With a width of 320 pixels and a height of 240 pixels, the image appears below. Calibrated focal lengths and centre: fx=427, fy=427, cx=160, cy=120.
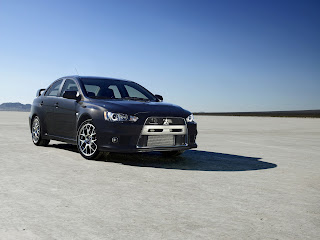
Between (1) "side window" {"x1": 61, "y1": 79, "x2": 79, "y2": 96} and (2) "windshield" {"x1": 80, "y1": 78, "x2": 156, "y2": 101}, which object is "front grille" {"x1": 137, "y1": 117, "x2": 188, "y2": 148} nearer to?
(2) "windshield" {"x1": 80, "y1": 78, "x2": 156, "y2": 101}

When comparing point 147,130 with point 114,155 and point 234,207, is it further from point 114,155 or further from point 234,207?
point 234,207

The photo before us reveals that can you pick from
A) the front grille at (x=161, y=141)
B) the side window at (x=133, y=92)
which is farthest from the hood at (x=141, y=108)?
the side window at (x=133, y=92)

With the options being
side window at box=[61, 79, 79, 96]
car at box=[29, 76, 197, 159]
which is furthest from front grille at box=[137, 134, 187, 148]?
side window at box=[61, 79, 79, 96]

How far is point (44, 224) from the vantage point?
385 centimetres

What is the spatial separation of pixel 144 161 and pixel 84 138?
1.25m

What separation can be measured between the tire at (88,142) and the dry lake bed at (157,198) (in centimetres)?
21

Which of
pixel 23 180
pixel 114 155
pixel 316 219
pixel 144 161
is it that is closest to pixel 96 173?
pixel 23 180

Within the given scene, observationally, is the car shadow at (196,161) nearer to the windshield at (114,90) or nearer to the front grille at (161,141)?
the front grille at (161,141)

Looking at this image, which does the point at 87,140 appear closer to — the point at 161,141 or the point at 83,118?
the point at 83,118

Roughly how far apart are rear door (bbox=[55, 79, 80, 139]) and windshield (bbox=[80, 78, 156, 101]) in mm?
338

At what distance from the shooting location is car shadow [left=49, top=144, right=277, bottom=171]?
7.54m

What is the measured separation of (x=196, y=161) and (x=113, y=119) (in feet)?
6.03

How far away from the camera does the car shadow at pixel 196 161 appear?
7.54 meters

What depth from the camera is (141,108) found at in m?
7.77
